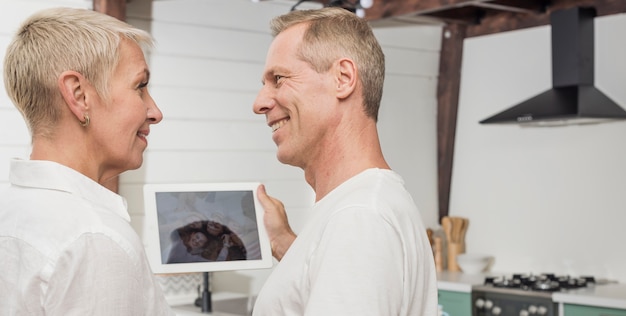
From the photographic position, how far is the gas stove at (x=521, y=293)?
436 centimetres

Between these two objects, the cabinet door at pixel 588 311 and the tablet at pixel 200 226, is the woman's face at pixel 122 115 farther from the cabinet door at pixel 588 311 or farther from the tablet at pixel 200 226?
the cabinet door at pixel 588 311

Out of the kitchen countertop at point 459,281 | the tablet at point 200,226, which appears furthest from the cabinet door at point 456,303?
the tablet at point 200,226

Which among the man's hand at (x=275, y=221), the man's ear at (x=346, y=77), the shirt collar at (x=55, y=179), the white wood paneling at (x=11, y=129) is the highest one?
the man's ear at (x=346, y=77)

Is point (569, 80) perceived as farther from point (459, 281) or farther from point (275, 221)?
point (275, 221)

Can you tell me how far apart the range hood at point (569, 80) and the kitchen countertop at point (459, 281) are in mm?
894

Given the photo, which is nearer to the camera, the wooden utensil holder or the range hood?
the range hood

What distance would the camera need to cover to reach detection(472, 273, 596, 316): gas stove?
436cm

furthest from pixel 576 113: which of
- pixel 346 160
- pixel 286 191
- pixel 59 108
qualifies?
pixel 59 108

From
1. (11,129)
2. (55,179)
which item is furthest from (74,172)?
(11,129)

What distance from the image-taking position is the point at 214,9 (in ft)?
15.3

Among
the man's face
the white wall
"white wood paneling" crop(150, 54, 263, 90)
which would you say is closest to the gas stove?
the white wall

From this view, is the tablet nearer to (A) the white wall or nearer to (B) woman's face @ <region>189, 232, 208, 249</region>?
(B) woman's face @ <region>189, 232, 208, 249</region>

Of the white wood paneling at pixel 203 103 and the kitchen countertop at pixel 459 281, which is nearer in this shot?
the white wood paneling at pixel 203 103

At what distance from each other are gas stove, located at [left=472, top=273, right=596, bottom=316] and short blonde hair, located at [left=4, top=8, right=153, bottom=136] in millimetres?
3403
